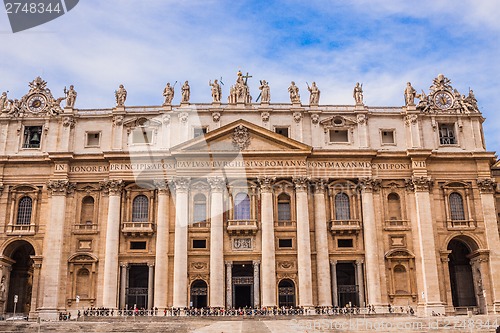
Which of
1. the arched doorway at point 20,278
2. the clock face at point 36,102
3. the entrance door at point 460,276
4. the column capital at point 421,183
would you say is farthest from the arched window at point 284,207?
the clock face at point 36,102

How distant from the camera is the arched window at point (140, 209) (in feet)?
170

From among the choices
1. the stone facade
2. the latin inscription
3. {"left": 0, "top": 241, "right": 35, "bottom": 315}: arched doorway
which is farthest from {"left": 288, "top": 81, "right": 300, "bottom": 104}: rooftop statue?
{"left": 0, "top": 241, "right": 35, "bottom": 315}: arched doorway

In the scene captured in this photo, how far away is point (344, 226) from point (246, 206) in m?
8.94

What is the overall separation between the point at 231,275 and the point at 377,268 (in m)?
12.8

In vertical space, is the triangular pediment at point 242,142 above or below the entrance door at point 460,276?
above

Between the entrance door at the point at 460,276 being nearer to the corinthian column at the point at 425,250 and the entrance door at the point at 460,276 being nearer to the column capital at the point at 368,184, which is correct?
the corinthian column at the point at 425,250

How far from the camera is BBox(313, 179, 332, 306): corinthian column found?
1930 inches

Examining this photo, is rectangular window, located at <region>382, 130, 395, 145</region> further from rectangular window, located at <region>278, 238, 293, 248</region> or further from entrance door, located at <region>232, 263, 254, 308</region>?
entrance door, located at <region>232, 263, 254, 308</region>

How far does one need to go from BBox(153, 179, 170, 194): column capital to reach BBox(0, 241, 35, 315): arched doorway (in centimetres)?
1299

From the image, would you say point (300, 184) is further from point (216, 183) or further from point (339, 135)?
point (216, 183)

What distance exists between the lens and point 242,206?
51.5 metres

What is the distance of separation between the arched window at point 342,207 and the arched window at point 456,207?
377 inches

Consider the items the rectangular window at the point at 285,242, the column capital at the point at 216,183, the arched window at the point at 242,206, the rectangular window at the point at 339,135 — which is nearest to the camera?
the rectangular window at the point at 285,242

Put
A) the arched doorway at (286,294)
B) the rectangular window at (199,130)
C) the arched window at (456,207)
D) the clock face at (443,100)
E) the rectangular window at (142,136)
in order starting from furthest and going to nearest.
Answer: the clock face at (443,100)
the rectangular window at (142,136)
the rectangular window at (199,130)
the arched window at (456,207)
the arched doorway at (286,294)
